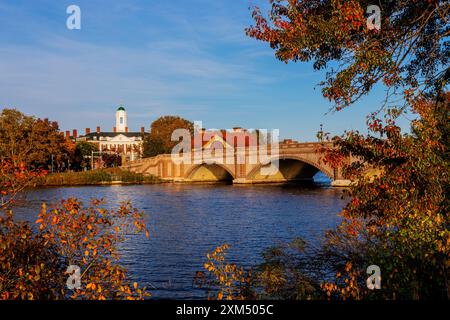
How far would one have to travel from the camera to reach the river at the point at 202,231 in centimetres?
1939

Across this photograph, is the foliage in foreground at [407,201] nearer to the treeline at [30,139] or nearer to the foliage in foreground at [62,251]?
the foliage in foreground at [62,251]

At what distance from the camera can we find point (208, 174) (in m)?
95.1

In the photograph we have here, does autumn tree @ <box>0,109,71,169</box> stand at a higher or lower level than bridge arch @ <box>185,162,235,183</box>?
higher

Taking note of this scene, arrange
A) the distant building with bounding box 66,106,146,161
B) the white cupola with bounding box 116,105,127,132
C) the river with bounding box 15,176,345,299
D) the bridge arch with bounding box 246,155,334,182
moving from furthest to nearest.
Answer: the white cupola with bounding box 116,105,127,132 < the distant building with bounding box 66,106,146,161 < the bridge arch with bounding box 246,155,334,182 < the river with bounding box 15,176,345,299

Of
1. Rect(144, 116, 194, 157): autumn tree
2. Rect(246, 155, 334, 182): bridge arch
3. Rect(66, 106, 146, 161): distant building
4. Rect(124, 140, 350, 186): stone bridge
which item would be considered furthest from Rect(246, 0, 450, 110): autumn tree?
Rect(66, 106, 146, 161): distant building

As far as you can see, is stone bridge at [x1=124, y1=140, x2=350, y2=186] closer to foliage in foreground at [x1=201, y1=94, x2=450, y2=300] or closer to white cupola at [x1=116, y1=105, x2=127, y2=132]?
foliage in foreground at [x1=201, y1=94, x2=450, y2=300]

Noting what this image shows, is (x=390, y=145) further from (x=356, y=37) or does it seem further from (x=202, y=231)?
(x=202, y=231)

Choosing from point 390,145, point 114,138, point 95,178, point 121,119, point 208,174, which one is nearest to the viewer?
point 390,145

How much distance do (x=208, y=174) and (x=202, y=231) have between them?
2570 inches

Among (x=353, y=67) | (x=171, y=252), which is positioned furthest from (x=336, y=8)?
(x=171, y=252)

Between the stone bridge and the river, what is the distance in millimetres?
13627

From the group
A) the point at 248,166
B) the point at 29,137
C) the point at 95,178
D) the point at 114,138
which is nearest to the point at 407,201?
the point at 248,166

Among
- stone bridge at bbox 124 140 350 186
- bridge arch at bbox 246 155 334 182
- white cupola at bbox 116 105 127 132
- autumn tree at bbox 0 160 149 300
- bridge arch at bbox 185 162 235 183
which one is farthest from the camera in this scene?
white cupola at bbox 116 105 127 132

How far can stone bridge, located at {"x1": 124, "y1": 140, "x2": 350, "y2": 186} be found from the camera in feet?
Result: 205
